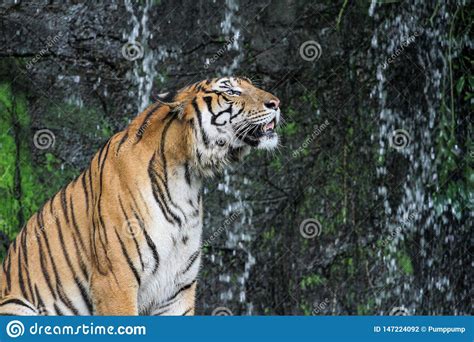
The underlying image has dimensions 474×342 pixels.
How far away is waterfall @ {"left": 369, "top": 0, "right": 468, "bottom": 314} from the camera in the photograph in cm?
770

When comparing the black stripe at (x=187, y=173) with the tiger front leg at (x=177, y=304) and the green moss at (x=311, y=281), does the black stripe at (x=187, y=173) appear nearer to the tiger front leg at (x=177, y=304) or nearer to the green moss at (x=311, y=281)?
the tiger front leg at (x=177, y=304)

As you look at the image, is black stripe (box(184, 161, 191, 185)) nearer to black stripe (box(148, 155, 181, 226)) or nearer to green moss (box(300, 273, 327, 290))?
black stripe (box(148, 155, 181, 226))

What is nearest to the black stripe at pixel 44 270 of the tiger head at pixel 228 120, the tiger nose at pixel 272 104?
the tiger head at pixel 228 120

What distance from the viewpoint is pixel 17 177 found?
7262 mm

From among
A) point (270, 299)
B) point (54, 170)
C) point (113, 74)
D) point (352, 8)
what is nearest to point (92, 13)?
point (113, 74)

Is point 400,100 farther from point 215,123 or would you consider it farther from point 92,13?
point 215,123

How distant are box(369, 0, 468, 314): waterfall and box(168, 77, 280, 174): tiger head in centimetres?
279

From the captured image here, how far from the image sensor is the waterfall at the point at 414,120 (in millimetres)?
7695

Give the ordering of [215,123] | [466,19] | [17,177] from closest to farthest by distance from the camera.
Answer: [215,123] < [17,177] < [466,19]

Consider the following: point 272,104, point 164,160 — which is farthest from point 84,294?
point 272,104

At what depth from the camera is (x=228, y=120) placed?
5.09m

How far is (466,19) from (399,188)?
1384mm

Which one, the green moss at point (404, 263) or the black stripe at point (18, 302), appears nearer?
the black stripe at point (18, 302)

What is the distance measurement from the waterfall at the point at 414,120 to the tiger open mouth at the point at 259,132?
2.78 m
